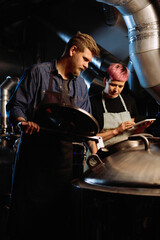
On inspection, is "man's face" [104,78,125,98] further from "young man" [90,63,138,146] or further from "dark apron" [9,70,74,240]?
"dark apron" [9,70,74,240]

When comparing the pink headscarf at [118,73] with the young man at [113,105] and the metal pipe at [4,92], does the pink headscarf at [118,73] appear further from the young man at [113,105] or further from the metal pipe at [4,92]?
the metal pipe at [4,92]

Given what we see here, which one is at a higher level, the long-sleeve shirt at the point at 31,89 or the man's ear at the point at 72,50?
the man's ear at the point at 72,50

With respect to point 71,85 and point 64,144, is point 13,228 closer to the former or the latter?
point 64,144

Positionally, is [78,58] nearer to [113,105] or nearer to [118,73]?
[118,73]

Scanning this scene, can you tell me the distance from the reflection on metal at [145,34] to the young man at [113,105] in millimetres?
201

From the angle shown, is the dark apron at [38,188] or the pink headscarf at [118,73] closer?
the dark apron at [38,188]

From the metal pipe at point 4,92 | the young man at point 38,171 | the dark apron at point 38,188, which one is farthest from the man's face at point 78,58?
the metal pipe at point 4,92

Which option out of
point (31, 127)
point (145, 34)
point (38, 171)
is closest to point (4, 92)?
point (145, 34)

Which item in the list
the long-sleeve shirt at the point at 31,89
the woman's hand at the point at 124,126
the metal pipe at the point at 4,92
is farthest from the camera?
the metal pipe at the point at 4,92

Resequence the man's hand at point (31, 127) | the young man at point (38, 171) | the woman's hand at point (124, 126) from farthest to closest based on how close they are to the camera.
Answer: the woman's hand at point (124, 126) < the young man at point (38, 171) < the man's hand at point (31, 127)

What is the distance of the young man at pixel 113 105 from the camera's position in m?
2.45

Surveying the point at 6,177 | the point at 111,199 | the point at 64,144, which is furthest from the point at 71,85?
the point at 6,177

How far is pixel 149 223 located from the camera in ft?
2.88

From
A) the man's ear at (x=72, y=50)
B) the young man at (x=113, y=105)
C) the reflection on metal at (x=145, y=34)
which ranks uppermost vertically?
the reflection on metal at (x=145, y=34)
